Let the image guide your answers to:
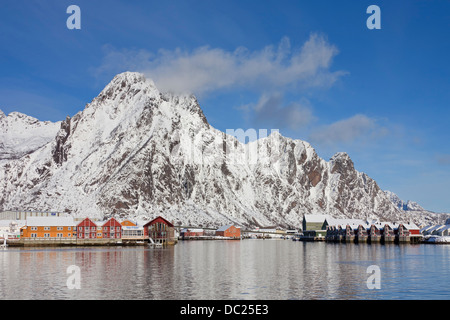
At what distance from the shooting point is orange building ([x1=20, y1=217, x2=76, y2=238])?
15775 cm

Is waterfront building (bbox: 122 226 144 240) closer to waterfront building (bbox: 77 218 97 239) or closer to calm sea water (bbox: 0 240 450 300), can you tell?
waterfront building (bbox: 77 218 97 239)

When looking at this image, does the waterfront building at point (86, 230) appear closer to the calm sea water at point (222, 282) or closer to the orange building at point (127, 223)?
the orange building at point (127, 223)

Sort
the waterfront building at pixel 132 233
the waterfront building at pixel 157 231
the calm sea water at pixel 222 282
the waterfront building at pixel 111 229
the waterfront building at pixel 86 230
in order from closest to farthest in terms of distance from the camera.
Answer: the calm sea water at pixel 222 282 < the waterfront building at pixel 86 230 < the waterfront building at pixel 111 229 < the waterfront building at pixel 132 233 < the waterfront building at pixel 157 231

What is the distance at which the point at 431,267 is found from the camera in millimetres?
78500

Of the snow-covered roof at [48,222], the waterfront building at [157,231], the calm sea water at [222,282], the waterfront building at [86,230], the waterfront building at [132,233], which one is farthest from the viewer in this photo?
the waterfront building at [157,231]

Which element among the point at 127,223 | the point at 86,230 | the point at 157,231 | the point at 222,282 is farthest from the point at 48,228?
the point at 222,282

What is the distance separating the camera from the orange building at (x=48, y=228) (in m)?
158

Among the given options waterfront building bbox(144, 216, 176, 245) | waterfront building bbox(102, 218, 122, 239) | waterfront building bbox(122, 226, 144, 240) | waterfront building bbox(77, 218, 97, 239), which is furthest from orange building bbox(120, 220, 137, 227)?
waterfront building bbox(77, 218, 97, 239)

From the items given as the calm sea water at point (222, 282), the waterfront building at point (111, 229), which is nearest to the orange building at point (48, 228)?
the waterfront building at point (111, 229)
